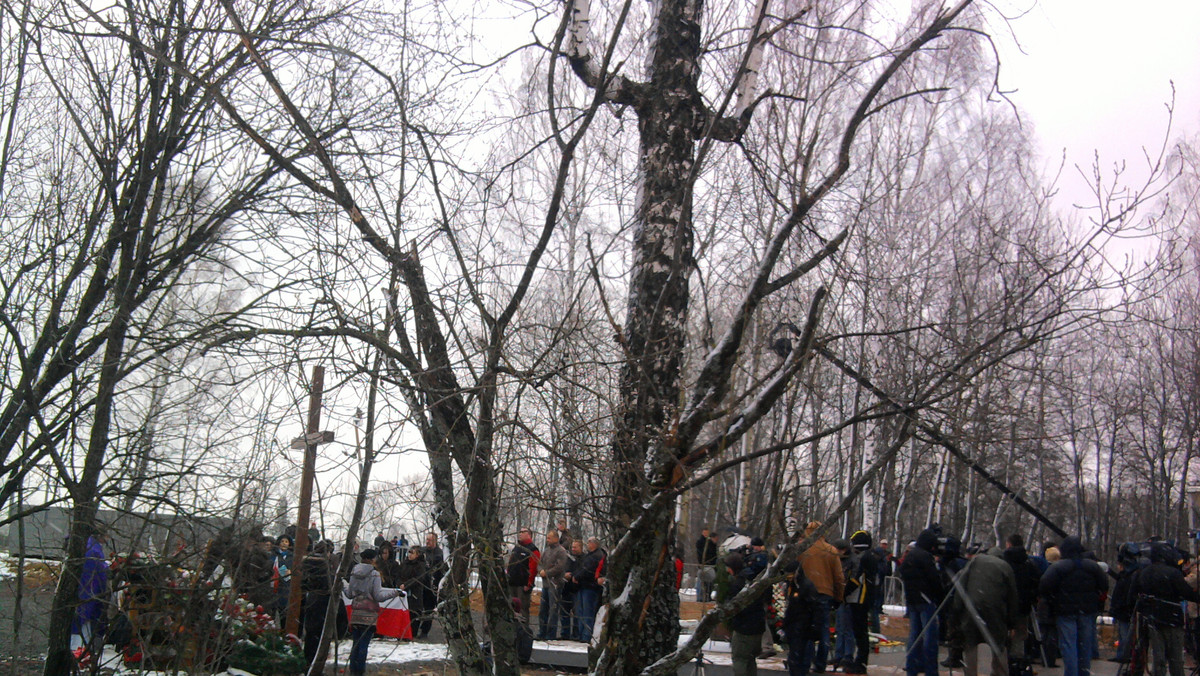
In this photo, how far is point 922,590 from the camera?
9484 millimetres

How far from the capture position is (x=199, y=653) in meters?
4.95

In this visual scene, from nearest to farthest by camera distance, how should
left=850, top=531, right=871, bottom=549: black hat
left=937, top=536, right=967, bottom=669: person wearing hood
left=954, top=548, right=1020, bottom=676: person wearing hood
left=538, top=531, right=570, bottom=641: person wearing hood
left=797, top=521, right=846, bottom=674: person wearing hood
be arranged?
1. left=954, top=548, right=1020, bottom=676: person wearing hood
2. left=937, top=536, right=967, bottom=669: person wearing hood
3. left=797, top=521, right=846, bottom=674: person wearing hood
4. left=850, top=531, right=871, bottom=549: black hat
5. left=538, top=531, right=570, bottom=641: person wearing hood

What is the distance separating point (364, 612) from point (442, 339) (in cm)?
583

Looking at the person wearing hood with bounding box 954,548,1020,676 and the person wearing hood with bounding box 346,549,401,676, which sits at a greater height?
the person wearing hood with bounding box 954,548,1020,676

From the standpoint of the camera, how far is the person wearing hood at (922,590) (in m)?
9.44

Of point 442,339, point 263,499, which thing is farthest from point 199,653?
point 442,339

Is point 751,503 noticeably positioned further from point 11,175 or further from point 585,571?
point 11,175

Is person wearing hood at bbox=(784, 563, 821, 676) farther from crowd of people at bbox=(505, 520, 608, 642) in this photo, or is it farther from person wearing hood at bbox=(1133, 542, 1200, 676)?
person wearing hood at bbox=(1133, 542, 1200, 676)

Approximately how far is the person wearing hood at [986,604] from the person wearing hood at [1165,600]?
166cm

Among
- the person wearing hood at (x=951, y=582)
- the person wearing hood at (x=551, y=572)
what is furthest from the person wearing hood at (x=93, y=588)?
the person wearing hood at (x=951, y=582)

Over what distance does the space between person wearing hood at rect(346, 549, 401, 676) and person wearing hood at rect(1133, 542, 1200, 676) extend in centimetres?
747

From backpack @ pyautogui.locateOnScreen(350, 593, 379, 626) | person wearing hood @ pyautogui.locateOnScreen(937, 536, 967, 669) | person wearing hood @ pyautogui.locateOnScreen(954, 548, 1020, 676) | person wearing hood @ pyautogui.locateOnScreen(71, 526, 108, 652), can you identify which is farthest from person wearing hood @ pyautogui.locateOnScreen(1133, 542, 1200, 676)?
person wearing hood @ pyautogui.locateOnScreen(71, 526, 108, 652)

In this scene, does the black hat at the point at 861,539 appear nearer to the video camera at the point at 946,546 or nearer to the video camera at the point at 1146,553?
the video camera at the point at 946,546

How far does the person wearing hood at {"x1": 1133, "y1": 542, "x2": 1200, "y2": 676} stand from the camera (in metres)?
9.31
